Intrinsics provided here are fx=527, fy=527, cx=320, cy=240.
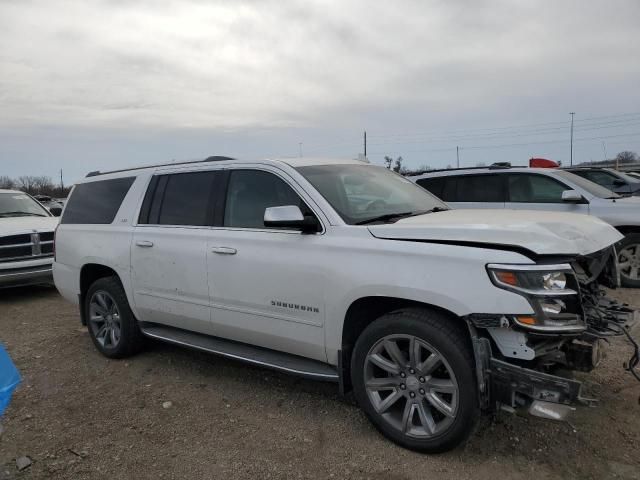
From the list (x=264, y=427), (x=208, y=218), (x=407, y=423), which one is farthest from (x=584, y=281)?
(x=208, y=218)

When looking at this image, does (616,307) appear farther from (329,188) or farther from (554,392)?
(329,188)

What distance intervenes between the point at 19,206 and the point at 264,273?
761cm

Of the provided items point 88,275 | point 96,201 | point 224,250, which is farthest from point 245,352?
point 96,201

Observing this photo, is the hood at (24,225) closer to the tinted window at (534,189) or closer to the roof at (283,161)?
the roof at (283,161)

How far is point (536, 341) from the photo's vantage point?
2.89 m

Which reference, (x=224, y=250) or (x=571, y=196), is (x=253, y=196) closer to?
(x=224, y=250)

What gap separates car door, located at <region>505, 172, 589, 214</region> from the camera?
777 centimetres

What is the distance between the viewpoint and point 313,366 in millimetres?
3666

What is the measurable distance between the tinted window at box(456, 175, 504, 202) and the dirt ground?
3957mm

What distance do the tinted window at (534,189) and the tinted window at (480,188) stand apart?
7.6 inches

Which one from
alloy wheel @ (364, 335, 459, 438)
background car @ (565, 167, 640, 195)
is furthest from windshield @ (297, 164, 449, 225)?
background car @ (565, 167, 640, 195)

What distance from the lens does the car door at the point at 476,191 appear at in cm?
823

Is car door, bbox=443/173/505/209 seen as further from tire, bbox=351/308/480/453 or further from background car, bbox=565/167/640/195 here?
tire, bbox=351/308/480/453

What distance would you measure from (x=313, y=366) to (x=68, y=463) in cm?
166
